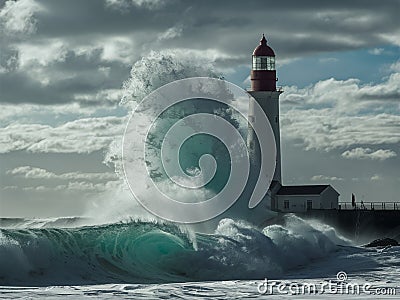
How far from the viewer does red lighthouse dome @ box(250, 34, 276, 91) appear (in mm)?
34312

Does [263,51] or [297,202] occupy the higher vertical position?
[263,51]

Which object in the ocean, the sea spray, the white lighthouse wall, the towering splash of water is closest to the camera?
the ocean

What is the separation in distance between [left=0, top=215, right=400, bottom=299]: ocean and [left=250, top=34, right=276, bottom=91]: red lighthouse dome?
12.9 metres

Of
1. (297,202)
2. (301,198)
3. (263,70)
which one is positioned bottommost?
(297,202)

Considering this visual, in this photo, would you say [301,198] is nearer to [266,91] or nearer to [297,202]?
[297,202]

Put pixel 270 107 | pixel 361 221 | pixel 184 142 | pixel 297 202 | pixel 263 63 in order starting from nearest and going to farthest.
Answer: pixel 184 142, pixel 270 107, pixel 361 221, pixel 263 63, pixel 297 202

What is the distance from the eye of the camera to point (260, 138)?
3359cm

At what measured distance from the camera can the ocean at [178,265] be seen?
41.6 feet

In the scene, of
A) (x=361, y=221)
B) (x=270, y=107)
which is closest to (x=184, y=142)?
(x=270, y=107)

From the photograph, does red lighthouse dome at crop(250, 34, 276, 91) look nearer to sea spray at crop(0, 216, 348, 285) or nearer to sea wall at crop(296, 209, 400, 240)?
sea wall at crop(296, 209, 400, 240)

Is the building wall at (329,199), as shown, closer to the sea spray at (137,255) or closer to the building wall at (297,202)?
the building wall at (297,202)

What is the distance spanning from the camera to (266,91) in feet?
112

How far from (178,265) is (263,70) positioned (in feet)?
59.4

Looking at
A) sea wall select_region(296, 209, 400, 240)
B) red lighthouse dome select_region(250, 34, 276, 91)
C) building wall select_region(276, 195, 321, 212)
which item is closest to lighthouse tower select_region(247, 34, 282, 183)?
red lighthouse dome select_region(250, 34, 276, 91)
